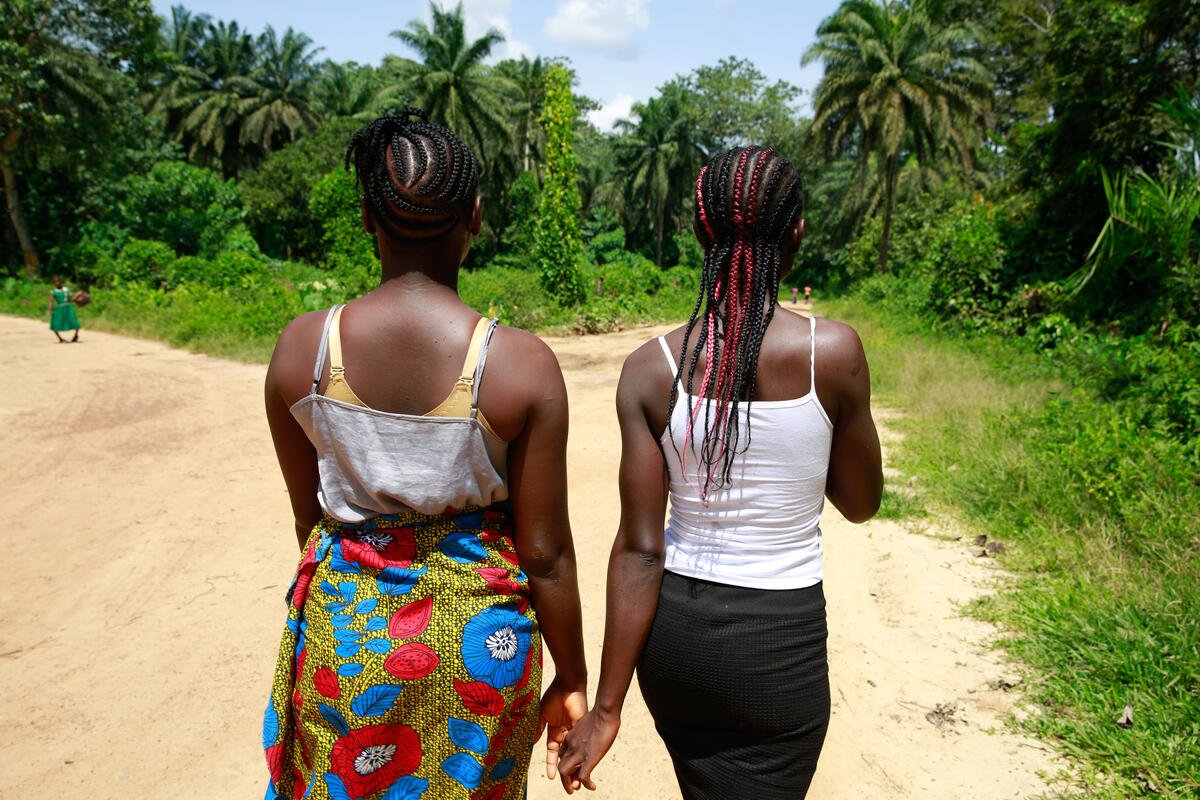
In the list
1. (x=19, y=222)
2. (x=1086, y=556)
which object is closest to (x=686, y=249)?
(x=19, y=222)

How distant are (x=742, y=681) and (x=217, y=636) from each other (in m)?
3.30

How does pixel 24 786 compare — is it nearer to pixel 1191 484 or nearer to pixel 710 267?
pixel 710 267

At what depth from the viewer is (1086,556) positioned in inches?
159

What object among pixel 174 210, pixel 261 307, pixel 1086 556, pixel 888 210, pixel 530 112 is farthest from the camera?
pixel 530 112

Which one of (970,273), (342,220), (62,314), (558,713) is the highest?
(970,273)

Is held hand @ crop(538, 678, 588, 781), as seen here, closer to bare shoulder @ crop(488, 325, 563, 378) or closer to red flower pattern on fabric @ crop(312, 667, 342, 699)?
red flower pattern on fabric @ crop(312, 667, 342, 699)

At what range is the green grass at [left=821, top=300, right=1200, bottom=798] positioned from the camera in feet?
9.00

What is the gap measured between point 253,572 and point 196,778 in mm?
1916

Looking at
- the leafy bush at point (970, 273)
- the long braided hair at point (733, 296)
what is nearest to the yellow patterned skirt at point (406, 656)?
the long braided hair at point (733, 296)

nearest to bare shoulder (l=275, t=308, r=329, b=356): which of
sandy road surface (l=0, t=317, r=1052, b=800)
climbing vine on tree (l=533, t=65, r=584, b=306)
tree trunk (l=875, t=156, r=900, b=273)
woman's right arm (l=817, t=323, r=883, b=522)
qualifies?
woman's right arm (l=817, t=323, r=883, b=522)

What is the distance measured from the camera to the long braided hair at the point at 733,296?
1516 mm

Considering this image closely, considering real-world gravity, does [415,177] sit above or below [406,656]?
above

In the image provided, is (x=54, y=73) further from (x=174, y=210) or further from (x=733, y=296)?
(x=733, y=296)

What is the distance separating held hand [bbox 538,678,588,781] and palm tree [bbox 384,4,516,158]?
2758cm
